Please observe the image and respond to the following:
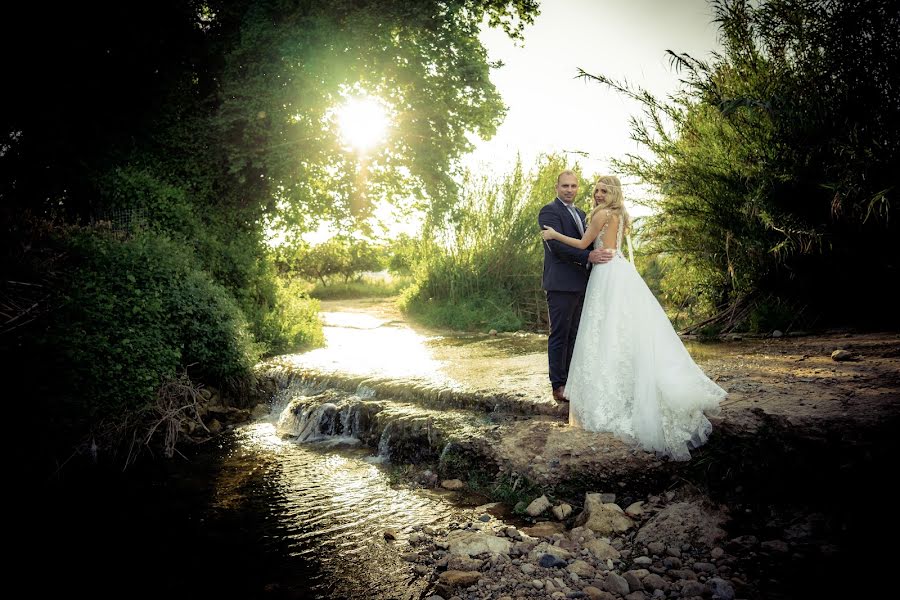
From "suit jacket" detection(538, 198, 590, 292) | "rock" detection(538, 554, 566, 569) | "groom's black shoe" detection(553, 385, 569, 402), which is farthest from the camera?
"groom's black shoe" detection(553, 385, 569, 402)

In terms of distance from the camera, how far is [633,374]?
15.1ft

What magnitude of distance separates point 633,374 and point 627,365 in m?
0.10

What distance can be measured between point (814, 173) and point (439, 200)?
7553mm

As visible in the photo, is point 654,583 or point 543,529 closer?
point 654,583

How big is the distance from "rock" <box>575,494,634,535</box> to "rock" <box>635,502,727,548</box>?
0.14 m

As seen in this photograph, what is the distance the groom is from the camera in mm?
5145

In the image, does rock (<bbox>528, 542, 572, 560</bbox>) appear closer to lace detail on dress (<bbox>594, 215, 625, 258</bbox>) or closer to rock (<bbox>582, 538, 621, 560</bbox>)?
rock (<bbox>582, 538, 621, 560</bbox>)

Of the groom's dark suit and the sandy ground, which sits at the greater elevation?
the groom's dark suit

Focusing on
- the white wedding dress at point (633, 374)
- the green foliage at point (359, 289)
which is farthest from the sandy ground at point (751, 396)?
the green foliage at point (359, 289)

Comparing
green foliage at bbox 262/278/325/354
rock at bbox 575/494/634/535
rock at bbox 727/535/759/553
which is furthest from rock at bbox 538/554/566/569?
green foliage at bbox 262/278/325/354

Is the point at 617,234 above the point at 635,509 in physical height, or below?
above

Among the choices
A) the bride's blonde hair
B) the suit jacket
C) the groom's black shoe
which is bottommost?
the groom's black shoe

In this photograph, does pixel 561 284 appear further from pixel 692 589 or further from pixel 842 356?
pixel 842 356

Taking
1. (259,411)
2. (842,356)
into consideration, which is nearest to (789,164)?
(842,356)
